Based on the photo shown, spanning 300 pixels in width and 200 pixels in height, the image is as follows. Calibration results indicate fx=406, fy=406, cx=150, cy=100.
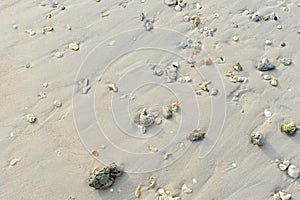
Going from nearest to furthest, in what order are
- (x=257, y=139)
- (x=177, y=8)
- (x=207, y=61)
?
(x=257, y=139), (x=207, y=61), (x=177, y=8)

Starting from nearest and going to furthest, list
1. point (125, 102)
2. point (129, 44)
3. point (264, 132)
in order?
point (264, 132)
point (125, 102)
point (129, 44)

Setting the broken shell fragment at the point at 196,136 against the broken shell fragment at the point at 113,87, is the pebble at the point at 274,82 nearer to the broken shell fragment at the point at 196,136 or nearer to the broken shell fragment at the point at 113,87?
the broken shell fragment at the point at 196,136

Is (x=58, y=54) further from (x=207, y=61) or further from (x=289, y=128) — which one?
(x=289, y=128)

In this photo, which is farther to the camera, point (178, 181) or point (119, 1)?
point (119, 1)

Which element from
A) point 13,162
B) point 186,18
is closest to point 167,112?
point 186,18

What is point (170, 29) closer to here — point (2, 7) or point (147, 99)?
point (147, 99)

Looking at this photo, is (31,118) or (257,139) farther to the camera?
(31,118)

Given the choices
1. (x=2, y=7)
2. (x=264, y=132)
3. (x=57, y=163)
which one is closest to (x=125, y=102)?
(x=57, y=163)
